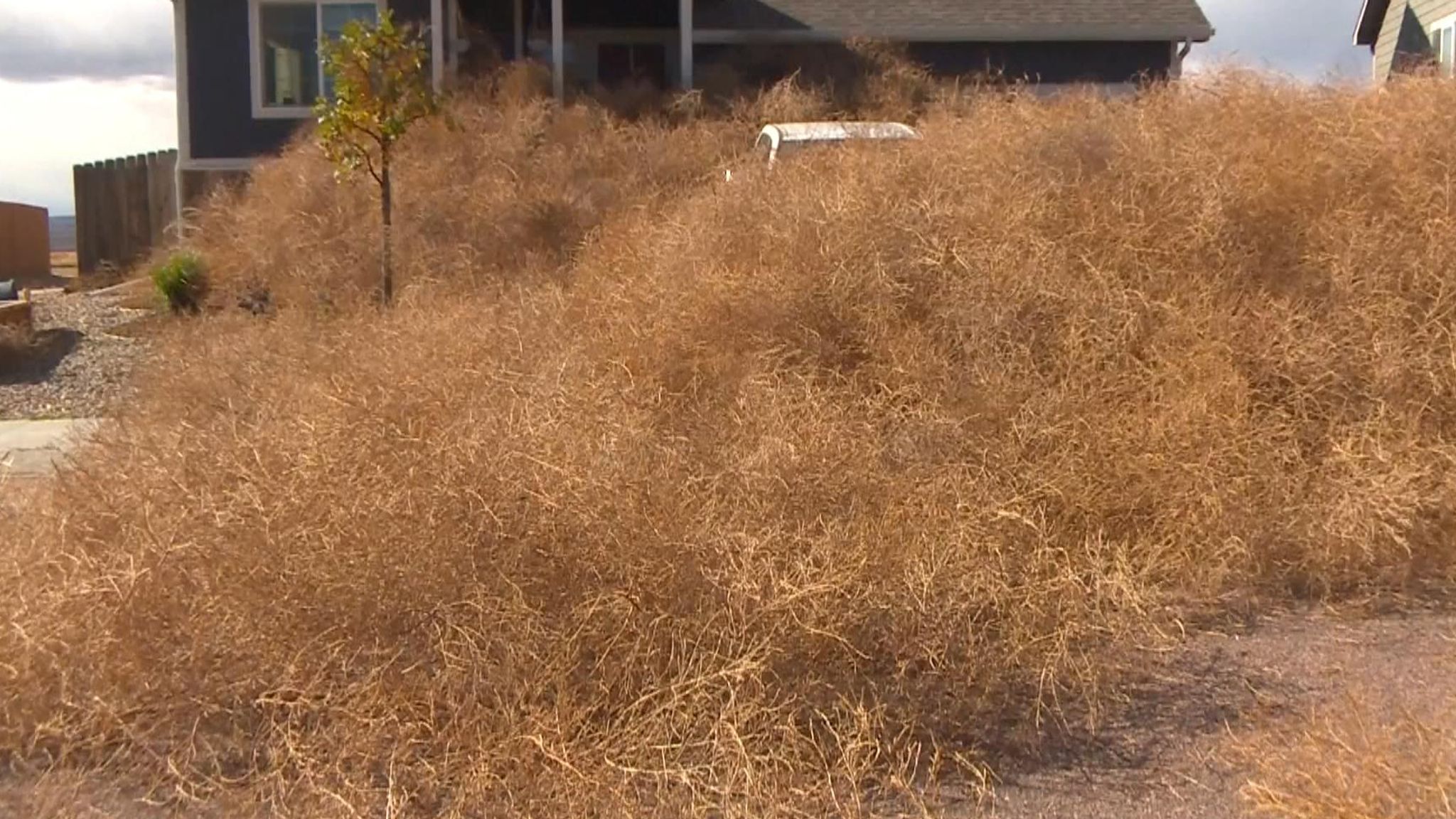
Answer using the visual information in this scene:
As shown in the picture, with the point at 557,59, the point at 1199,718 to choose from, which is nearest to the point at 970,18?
the point at 557,59

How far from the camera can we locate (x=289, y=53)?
63.3 feet

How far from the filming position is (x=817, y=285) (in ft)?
27.0

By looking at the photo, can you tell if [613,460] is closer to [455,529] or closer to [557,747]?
[455,529]

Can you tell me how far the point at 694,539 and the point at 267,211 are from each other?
37.8 ft

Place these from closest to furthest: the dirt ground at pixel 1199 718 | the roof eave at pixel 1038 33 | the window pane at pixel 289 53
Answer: the dirt ground at pixel 1199 718 < the window pane at pixel 289 53 < the roof eave at pixel 1038 33

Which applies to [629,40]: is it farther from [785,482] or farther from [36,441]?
[785,482]

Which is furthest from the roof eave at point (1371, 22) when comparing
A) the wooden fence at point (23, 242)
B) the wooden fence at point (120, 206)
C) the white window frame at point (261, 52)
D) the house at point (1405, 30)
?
the wooden fence at point (23, 242)

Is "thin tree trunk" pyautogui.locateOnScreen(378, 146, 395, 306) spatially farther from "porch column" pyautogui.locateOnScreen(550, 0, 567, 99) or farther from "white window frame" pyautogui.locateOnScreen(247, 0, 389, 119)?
"white window frame" pyautogui.locateOnScreen(247, 0, 389, 119)

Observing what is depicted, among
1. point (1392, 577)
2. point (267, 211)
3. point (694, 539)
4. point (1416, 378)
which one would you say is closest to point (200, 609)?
point (694, 539)

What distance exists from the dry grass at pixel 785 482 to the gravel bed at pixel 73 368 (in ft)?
8.43

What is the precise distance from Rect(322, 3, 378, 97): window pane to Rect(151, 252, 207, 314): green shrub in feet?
15.7

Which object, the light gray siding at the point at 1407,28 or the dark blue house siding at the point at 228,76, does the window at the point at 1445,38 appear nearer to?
the light gray siding at the point at 1407,28

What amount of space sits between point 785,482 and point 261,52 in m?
15.8

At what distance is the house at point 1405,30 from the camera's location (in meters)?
21.1
